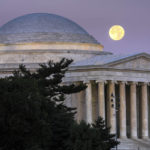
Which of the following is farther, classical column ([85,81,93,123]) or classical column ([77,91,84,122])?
classical column ([77,91,84,122])

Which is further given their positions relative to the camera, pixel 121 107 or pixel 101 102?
pixel 121 107

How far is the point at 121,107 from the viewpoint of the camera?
118 metres

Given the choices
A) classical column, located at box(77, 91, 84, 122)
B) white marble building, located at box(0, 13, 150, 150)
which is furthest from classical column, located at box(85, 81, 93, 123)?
classical column, located at box(77, 91, 84, 122)

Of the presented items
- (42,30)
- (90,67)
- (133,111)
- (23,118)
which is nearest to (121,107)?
(133,111)

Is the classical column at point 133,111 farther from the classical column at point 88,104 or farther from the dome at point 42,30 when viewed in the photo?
the dome at point 42,30

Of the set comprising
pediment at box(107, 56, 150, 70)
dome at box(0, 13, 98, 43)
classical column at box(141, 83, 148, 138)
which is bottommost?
classical column at box(141, 83, 148, 138)

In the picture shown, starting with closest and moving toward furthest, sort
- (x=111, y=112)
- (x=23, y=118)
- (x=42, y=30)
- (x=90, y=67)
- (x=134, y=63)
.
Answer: (x=23, y=118) < (x=90, y=67) < (x=111, y=112) < (x=134, y=63) < (x=42, y=30)

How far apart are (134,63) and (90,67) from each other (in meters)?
8.31

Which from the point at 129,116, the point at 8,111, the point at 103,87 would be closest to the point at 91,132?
the point at 8,111

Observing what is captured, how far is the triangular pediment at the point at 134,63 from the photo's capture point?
115 metres

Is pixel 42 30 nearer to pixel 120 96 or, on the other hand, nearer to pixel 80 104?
pixel 80 104

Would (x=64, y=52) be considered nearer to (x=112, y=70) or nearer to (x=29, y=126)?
(x=112, y=70)

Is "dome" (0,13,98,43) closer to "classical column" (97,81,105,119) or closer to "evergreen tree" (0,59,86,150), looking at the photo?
"classical column" (97,81,105,119)

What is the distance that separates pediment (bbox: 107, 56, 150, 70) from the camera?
11500 cm
